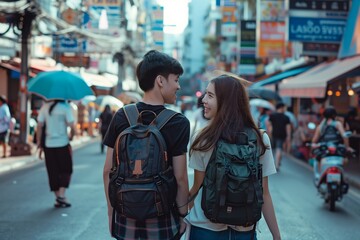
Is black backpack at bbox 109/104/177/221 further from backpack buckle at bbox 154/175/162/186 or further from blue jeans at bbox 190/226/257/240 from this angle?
blue jeans at bbox 190/226/257/240

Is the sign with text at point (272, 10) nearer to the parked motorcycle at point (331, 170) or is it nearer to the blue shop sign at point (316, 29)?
the blue shop sign at point (316, 29)

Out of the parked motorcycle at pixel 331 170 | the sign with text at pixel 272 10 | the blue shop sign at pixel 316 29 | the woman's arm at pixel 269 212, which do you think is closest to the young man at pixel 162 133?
the woman's arm at pixel 269 212

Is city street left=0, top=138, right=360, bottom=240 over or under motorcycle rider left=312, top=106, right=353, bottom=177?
under

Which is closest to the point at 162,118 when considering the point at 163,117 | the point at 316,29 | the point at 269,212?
the point at 163,117

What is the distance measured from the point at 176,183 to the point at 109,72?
41.9m

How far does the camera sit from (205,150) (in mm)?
3281

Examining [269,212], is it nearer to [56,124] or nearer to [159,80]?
[159,80]

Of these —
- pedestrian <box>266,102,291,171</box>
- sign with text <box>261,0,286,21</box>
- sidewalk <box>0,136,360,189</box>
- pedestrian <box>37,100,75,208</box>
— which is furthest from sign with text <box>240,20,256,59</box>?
pedestrian <box>37,100,75,208</box>

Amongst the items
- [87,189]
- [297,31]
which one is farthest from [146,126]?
[297,31]

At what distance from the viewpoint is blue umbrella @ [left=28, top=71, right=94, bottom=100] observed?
27.7 ft

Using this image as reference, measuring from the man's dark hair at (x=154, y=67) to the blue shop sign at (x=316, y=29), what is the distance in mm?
16531

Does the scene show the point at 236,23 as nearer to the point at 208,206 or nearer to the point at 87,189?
the point at 87,189

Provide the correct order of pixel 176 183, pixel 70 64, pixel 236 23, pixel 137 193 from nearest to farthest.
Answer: pixel 137 193 < pixel 176 183 < pixel 70 64 < pixel 236 23

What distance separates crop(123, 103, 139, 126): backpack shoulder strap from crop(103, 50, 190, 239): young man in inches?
1.2
